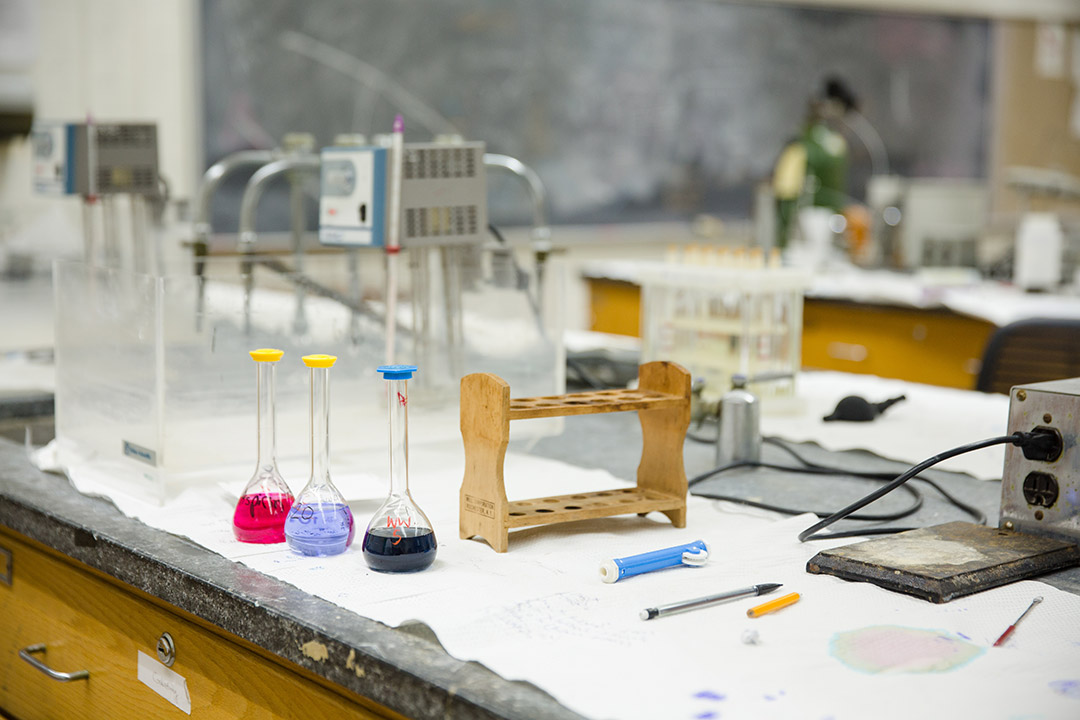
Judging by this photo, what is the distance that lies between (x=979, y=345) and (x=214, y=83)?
258 cm

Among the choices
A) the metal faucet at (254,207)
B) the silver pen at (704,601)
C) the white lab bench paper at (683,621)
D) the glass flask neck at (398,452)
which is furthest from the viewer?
the metal faucet at (254,207)

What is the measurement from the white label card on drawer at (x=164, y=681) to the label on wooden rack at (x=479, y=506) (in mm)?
305

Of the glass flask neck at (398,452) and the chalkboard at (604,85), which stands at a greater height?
the chalkboard at (604,85)

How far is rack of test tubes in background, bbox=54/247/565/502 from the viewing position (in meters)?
1.26

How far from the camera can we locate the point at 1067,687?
2.57 feet

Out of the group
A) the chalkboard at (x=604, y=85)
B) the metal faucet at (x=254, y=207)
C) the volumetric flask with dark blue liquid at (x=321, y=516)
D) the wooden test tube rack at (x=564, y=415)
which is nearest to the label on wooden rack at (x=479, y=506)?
the wooden test tube rack at (x=564, y=415)

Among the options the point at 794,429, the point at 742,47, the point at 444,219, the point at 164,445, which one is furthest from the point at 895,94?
the point at 164,445

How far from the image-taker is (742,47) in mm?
5316

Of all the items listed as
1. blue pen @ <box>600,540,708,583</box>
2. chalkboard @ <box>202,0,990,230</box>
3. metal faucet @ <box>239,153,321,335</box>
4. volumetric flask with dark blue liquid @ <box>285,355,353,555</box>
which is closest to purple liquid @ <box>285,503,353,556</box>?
volumetric flask with dark blue liquid @ <box>285,355,353,555</box>

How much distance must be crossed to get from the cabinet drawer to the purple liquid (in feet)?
0.34

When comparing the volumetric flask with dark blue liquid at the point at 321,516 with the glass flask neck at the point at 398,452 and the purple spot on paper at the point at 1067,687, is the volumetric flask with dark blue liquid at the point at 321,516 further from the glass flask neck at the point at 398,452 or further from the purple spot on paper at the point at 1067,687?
the purple spot on paper at the point at 1067,687

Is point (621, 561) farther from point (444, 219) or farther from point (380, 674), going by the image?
point (444, 219)

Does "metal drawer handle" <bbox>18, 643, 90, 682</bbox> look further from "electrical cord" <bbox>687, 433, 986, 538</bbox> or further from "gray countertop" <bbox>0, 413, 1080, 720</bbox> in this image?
"electrical cord" <bbox>687, 433, 986, 538</bbox>

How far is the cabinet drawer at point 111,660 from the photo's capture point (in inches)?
38.2
